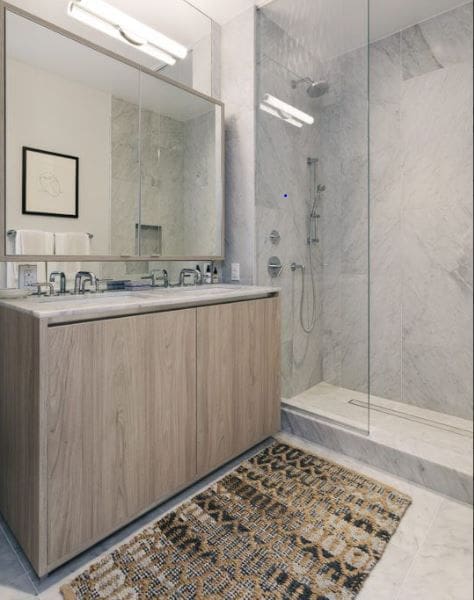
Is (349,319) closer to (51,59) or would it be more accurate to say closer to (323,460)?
(323,460)

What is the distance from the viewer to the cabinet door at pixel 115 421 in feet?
3.96

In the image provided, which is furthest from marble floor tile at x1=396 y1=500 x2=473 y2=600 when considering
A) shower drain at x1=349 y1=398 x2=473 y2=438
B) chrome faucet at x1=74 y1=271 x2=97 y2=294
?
chrome faucet at x1=74 y1=271 x2=97 y2=294

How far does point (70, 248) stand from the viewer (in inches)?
68.1

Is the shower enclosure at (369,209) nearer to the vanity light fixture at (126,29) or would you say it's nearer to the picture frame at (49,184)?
the vanity light fixture at (126,29)

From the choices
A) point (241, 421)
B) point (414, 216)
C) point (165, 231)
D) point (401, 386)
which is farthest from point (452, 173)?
point (165, 231)

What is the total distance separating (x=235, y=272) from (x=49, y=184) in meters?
1.15

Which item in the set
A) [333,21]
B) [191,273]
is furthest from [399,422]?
[333,21]

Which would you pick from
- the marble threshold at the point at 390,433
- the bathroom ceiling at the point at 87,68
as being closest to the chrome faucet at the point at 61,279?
the bathroom ceiling at the point at 87,68

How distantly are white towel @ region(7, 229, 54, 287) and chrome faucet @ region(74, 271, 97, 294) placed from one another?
15cm

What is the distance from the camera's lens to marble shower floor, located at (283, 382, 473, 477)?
27.1 inches

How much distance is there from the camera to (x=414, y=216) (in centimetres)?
126

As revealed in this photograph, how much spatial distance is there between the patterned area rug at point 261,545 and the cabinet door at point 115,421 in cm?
14

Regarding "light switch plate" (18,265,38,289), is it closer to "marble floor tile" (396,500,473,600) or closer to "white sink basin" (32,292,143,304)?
"white sink basin" (32,292,143,304)

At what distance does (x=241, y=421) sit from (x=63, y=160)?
1488 millimetres
